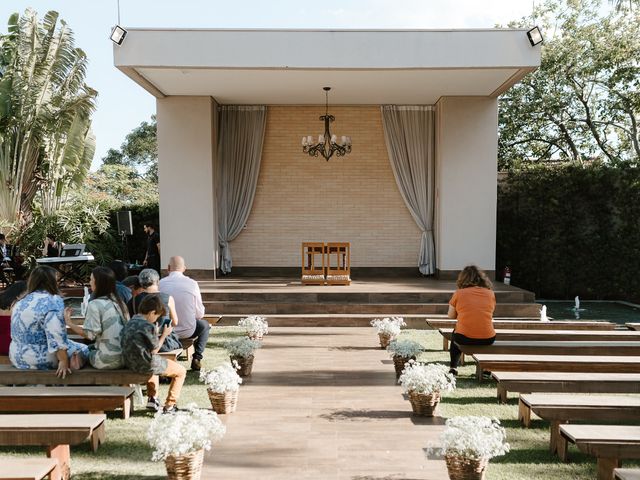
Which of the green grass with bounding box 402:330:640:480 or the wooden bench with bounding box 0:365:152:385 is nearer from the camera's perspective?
the green grass with bounding box 402:330:640:480

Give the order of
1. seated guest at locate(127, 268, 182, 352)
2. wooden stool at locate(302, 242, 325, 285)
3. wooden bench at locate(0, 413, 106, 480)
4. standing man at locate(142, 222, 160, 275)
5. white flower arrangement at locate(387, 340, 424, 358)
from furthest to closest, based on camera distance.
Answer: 1. standing man at locate(142, 222, 160, 275)
2. wooden stool at locate(302, 242, 325, 285)
3. white flower arrangement at locate(387, 340, 424, 358)
4. seated guest at locate(127, 268, 182, 352)
5. wooden bench at locate(0, 413, 106, 480)

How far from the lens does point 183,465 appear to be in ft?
10.4

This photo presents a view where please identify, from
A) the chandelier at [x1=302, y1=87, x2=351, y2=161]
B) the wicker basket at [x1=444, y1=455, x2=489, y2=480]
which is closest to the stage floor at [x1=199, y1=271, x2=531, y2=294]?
the chandelier at [x1=302, y1=87, x2=351, y2=161]

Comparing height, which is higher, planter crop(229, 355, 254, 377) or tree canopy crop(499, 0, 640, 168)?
tree canopy crop(499, 0, 640, 168)

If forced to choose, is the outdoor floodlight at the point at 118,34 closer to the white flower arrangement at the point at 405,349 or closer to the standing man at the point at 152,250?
the standing man at the point at 152,250

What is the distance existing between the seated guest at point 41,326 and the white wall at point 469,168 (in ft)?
26.7

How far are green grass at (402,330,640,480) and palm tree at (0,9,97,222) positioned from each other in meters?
11.2

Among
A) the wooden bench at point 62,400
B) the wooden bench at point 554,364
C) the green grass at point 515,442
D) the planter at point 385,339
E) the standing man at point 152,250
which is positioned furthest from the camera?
the standing man at point 152,250

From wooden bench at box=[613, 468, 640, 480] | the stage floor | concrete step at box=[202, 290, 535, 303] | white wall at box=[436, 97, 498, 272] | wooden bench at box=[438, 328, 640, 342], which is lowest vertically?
wooden bench at box=[613, 468, 640, 480]

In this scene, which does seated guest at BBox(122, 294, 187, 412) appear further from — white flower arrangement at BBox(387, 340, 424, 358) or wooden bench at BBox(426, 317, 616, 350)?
wooden bench at BBox(426, 317, 616, 350)

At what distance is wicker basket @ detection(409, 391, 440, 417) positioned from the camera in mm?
4512

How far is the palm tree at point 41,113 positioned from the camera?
43.9ft

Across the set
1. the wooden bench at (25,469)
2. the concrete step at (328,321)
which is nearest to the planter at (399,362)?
the concrete step at (328,321)

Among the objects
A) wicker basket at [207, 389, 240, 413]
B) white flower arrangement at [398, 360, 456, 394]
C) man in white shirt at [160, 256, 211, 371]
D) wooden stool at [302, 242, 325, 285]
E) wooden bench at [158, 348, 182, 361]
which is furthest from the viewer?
wooden stool at [302, 242, 325, 285]
